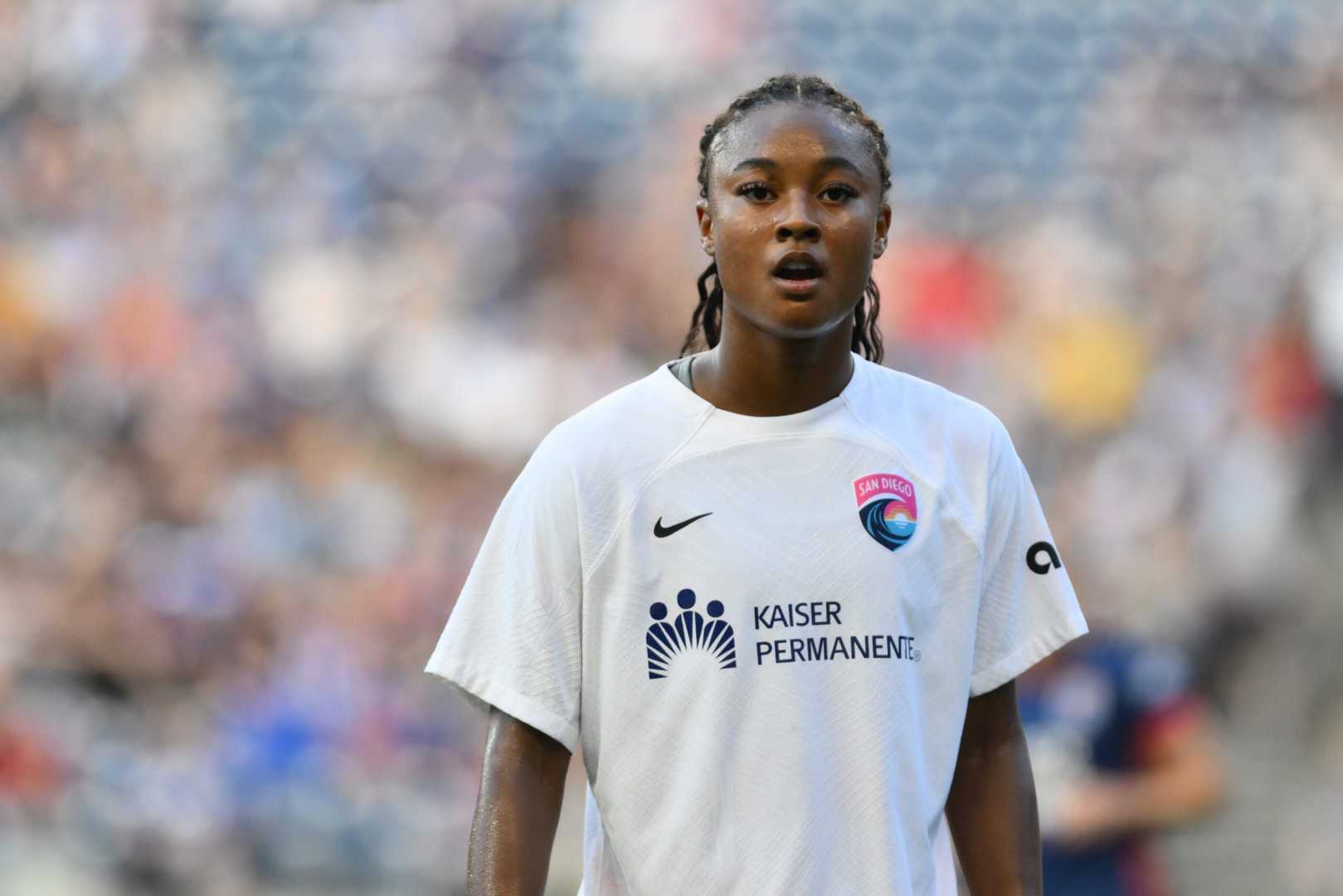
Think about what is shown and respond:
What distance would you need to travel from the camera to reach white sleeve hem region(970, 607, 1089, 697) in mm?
2361

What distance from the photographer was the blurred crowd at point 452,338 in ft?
23.1

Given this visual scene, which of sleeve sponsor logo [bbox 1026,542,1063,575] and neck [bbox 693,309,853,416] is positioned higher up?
neck [bbox 693,309,853,416]

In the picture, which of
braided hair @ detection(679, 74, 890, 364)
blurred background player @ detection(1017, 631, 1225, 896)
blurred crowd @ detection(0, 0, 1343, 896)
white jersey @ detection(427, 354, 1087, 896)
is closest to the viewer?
white jersey @ detection(427, 354, 1087, 896)

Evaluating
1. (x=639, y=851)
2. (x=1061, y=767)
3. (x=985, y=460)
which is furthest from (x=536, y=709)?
(x=1061, y=767)

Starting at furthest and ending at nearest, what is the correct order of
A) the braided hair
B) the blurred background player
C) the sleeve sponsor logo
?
the blurred background player → the sleeve sponsor logo → the braided hair

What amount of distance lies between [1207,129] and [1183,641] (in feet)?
7.81

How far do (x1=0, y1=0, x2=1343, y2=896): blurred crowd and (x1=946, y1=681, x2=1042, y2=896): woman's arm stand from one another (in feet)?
14.8

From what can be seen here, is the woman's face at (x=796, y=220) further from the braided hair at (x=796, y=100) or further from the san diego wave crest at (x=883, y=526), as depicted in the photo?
the san diego wave crest at (x=883, y=526)

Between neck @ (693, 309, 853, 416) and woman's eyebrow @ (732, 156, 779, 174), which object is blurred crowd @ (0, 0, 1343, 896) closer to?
neck @ (693, 309, 853, 416)

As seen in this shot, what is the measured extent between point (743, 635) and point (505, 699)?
12.1 inches

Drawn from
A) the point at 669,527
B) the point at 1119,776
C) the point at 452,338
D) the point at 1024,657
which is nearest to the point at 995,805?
the point at 1024,657

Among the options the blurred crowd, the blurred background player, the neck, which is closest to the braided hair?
the neck

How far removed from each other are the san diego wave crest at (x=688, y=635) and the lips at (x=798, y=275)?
399 mm

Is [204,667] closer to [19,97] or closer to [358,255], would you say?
[358,255]
